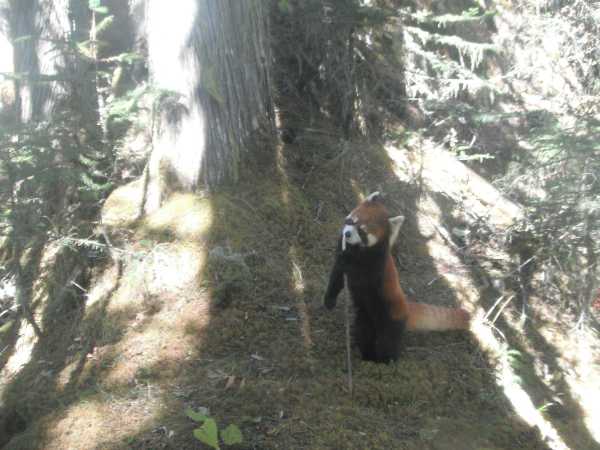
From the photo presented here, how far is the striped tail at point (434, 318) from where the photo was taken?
4742 mm

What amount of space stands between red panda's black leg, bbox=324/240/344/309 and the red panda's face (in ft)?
0.74

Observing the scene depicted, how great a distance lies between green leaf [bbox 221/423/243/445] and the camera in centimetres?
319

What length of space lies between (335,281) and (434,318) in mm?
1150

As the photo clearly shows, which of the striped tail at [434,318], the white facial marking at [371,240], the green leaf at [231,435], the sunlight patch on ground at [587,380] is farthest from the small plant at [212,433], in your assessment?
the sunlight patch on ground at [587,380]

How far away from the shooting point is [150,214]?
5.20 meters

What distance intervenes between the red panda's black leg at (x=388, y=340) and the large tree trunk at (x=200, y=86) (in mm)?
2314

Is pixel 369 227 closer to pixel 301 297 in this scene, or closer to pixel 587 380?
pixel 301 297

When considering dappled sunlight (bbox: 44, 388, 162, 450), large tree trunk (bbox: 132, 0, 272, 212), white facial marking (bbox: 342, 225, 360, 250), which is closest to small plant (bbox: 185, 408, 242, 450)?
dappled sunlight (bbox: 44, 388, 162, 450)

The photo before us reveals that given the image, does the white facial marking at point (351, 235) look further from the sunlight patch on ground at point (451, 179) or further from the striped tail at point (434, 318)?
the sunlight patch on ground at point (451, 179)

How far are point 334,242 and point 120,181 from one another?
2.79 m

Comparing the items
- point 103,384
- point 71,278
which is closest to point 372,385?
point 103,384

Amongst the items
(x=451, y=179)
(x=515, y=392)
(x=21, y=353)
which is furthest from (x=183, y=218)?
(x=451, y=179)

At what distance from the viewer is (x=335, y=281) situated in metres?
4.55

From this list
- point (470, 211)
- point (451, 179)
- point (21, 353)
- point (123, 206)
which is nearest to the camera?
point (21, 353)
